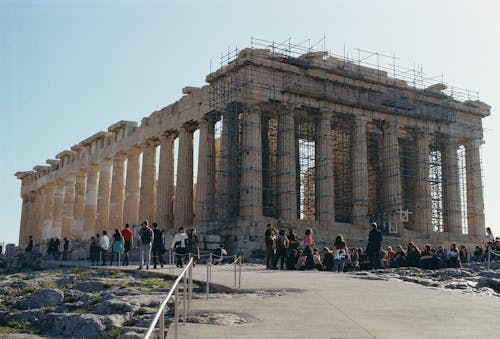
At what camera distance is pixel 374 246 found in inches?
834

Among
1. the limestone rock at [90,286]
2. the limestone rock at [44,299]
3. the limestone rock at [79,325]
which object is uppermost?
the limestone rock at [90,286]

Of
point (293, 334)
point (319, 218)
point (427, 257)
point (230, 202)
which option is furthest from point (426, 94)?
point (293, 334)

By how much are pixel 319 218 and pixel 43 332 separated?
23.7 metres

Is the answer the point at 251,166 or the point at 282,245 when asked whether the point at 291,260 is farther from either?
the point at 251,166

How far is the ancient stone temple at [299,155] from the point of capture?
34.8 m

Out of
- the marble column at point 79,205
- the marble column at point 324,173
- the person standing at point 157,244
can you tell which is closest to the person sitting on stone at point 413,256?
the person standing at point 157,244

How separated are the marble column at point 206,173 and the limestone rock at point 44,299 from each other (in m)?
19.2

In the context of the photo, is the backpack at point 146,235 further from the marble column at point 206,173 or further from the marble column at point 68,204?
the marble column at point 68,204

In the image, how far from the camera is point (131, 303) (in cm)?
1368

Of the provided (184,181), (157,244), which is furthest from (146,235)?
(184,181)

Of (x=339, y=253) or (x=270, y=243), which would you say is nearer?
(x=339, y=253)

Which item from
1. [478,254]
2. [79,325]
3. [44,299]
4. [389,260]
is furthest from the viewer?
[478,254]

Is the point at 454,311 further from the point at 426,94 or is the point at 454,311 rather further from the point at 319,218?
the point at 426,94

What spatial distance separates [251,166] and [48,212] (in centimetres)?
3020
